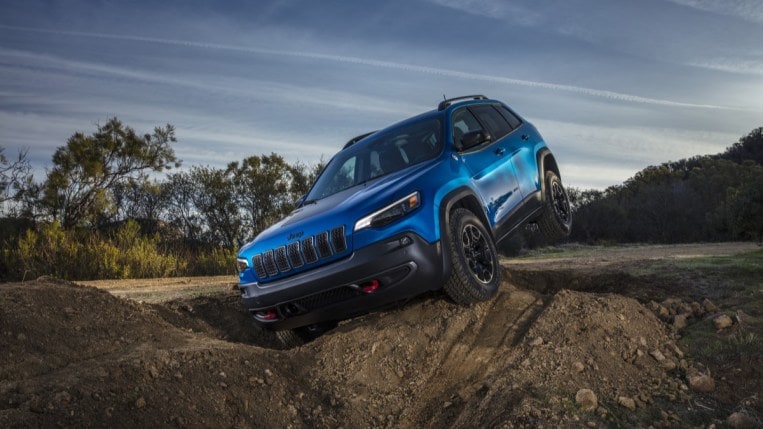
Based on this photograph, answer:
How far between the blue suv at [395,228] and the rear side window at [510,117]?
902 millimetres

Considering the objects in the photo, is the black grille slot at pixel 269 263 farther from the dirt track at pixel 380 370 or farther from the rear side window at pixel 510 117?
the rear side window at pixel 510 117

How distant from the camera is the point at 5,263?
14422 millimetres

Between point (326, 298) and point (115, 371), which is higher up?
point (326, 298)

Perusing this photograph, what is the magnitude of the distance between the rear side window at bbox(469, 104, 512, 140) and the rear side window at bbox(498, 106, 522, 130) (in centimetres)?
13

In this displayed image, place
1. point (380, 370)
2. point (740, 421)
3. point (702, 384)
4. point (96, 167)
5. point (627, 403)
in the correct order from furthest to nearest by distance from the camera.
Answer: point (96, 167), point (380, 370), point (702, 384), point (627, 403), point (740, 421)

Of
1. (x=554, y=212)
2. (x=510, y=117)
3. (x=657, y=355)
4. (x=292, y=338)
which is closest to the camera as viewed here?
(x=657, y=355)

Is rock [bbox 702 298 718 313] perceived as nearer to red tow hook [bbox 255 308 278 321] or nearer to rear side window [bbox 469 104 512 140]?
rear side window [bbox 469 104 512 140]

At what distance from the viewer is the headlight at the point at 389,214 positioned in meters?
4.99

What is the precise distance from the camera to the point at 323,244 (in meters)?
5.12

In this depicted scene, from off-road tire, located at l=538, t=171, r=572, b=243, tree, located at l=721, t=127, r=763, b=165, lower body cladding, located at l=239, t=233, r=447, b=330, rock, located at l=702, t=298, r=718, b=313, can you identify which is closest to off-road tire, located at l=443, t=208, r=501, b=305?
lower body cladding, located at l=239, t=233, r=447, b=330

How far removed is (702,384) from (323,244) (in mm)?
3002

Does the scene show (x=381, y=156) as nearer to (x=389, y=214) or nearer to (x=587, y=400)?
(x=389, y=214)

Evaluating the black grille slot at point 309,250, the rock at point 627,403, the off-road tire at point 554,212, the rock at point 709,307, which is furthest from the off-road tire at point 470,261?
the off-road tire at point 554,212

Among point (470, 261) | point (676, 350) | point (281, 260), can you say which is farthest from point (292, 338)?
point (676, 350)
